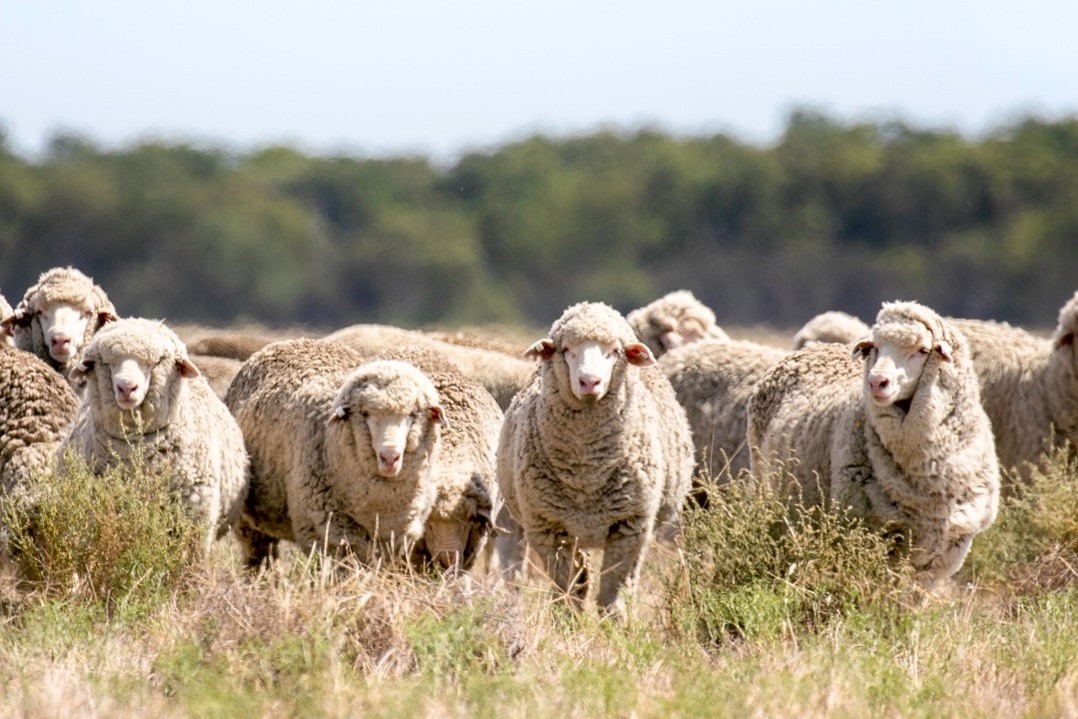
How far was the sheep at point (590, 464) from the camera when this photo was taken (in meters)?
9.04

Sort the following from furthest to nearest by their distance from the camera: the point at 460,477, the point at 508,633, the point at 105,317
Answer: the point at 105,317
the point at 460,477
the point at 508,633

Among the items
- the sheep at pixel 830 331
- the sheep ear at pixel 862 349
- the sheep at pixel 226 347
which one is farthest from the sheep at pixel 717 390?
the sheep at pixel 226 347

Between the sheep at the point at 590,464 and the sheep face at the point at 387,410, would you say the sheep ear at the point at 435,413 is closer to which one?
the sheep face at the point at 387,410

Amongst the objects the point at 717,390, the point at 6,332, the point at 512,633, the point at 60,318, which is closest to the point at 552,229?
the point at 717,390

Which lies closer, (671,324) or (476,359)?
(476,359)

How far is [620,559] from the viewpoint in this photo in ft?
29.8

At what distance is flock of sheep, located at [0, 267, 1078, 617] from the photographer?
8555 millimetres

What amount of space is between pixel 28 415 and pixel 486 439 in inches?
96.4

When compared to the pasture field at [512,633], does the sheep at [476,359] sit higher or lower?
higher

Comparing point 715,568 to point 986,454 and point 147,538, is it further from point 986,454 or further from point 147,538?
point 147,538

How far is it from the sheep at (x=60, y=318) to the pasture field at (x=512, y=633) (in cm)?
200

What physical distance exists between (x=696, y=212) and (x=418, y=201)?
4.65 meters

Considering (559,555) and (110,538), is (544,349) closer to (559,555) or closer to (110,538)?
(559,555)

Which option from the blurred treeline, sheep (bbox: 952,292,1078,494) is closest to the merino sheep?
sheep (bbox: 952,292,1078,494)
